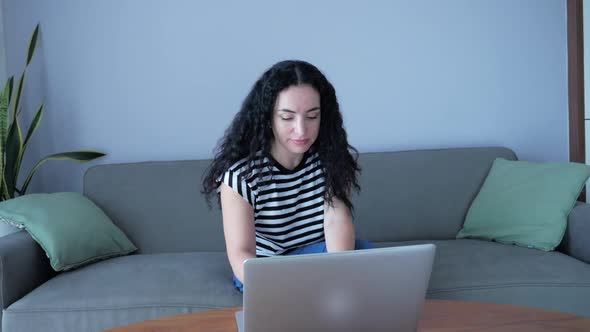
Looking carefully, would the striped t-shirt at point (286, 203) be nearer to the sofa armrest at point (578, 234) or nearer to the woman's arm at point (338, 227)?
the woman's arm at point (338, 227)

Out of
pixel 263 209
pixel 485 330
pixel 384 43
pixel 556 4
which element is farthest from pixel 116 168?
pixel 556 4

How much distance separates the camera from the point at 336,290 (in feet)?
3.32

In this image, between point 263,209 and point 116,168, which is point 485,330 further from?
point 116,168

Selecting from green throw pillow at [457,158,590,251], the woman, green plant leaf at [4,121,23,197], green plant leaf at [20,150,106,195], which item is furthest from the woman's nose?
green plant leaf at [4,121,23,197]

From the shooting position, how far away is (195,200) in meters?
2.71

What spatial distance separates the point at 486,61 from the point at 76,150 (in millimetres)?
2078

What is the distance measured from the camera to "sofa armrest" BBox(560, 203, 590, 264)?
2.26 m

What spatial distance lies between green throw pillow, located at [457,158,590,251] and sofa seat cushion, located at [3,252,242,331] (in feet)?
3.64

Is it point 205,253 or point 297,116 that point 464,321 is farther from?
point 205,253

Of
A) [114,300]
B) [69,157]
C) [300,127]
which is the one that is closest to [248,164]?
[300,127]

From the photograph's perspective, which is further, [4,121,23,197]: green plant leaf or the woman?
[4,121,23,197]: green plant leaf

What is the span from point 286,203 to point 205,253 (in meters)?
0.76

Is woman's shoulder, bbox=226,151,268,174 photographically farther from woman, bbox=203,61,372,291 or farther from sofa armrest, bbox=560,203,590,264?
sofa armrest, bbox=560,203,590,264

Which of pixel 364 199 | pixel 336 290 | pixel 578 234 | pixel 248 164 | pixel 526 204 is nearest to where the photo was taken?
pixel 336 290
